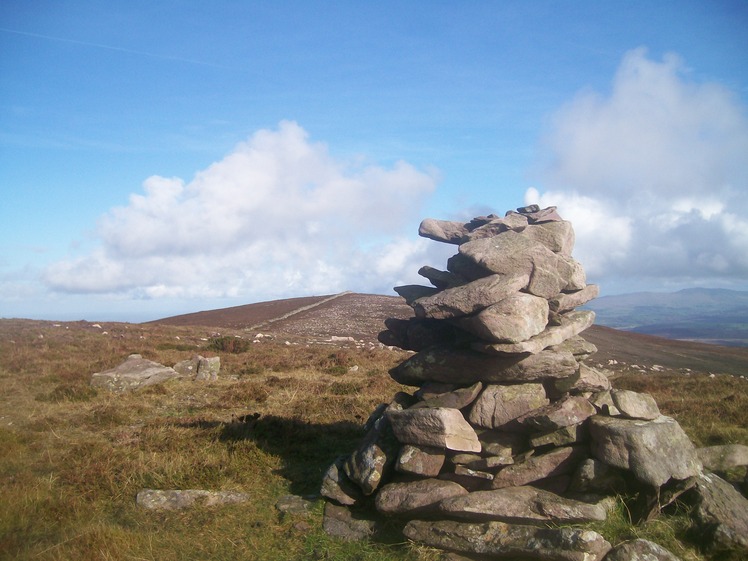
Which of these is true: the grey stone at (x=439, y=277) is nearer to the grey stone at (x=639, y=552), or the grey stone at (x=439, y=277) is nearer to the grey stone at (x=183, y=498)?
the grey stone at (x=639, y=552)

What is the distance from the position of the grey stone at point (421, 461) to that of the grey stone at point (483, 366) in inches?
66.9

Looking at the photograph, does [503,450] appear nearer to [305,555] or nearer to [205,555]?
[305,555]

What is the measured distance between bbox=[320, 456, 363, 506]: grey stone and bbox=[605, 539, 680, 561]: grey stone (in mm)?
4222

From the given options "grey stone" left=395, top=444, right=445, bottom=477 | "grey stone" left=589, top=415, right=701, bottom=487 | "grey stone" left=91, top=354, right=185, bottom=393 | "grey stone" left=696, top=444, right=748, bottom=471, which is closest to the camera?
"grey stone" left=589, top=415, right=701, bottom=487

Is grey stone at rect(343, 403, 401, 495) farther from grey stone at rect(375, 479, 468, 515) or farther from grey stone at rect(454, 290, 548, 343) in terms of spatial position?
grey stone at rect(454, 290, 548, 343)

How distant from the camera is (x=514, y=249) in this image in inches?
397

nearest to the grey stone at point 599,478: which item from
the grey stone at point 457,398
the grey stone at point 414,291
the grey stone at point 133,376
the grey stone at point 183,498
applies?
the grey stone at point 457,398

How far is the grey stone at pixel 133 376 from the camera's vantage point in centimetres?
1902

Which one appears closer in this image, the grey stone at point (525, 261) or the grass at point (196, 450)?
the grass at point (196, 450)

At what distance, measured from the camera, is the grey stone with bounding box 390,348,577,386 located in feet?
31.1

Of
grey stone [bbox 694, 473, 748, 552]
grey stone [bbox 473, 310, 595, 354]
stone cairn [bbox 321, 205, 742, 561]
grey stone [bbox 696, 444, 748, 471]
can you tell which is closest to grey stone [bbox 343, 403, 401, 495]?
stone cairn [bbox 321, 205, 742, 561]

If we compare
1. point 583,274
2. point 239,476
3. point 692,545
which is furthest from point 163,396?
point 692,545

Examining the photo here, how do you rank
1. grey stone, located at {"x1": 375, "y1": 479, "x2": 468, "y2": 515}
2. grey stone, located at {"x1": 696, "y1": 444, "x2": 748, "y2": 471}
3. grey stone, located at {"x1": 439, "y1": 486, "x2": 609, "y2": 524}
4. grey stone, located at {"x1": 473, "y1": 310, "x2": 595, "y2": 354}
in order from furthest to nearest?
grey stone, located at {"x1": 696, "y1": 444, "x2": 748, "y2": 471}
grey stone, located at {"x1": 473, "y1": 310, "x2": 595, "y2": 354}
grey stone, located at {"x1": 375, "y1": 479, "x2": 468, "y2": 515}
grey stone, located at {"x1": 439, "y1": 486, "x2": 609, "y2": 524}

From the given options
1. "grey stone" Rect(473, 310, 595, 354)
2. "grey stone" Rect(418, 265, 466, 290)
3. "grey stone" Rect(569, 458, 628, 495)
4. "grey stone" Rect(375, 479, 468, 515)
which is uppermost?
"grey stone" Rect(418, 265, 466, 290)
